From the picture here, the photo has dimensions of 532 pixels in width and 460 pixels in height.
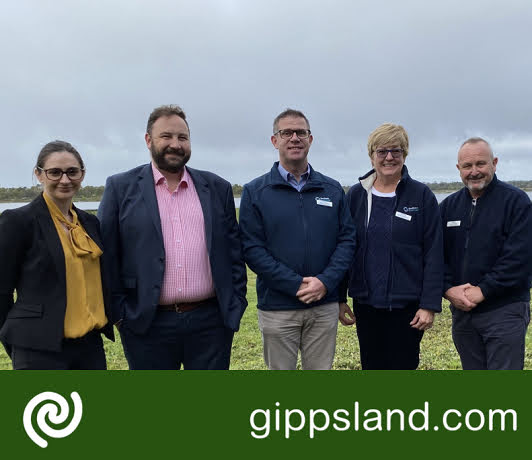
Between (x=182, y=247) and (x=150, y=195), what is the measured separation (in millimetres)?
459

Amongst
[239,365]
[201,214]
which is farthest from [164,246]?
[239,365]

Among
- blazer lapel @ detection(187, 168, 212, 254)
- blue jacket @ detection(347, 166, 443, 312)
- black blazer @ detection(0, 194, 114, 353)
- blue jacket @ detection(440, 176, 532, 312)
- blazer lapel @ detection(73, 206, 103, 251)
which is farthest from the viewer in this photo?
blue jacket @ detection(347, 166, 443, 312)

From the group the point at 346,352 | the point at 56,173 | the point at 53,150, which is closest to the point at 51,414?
the point at 56,173

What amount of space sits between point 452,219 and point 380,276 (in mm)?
803

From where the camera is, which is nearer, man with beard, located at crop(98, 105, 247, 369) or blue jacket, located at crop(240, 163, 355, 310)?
man with beard, located at crop(98, 105, 247, 369)

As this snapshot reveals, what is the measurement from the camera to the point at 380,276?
13.5 ft

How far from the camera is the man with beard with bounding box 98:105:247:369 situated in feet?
12.1

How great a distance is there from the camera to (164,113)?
12.3 feet

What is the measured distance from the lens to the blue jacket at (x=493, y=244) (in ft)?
12.9

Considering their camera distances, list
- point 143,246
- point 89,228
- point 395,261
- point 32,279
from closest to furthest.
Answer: point 32,279, point 89,228, point 143,246, point 395,261

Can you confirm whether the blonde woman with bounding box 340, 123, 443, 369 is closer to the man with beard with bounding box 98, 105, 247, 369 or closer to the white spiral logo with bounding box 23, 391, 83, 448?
the man with beard with bounding box 98, 105, 247, 369

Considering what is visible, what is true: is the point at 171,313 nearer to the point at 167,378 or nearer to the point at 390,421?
the point at 167,378

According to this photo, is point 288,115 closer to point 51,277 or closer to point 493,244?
point 493,244

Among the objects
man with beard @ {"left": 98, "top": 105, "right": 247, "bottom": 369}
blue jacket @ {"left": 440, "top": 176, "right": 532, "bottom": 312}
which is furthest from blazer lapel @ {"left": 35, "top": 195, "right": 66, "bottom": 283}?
blue jacket @ {"left": 440, "top": 176, "right": 532, "bottom": 312}
